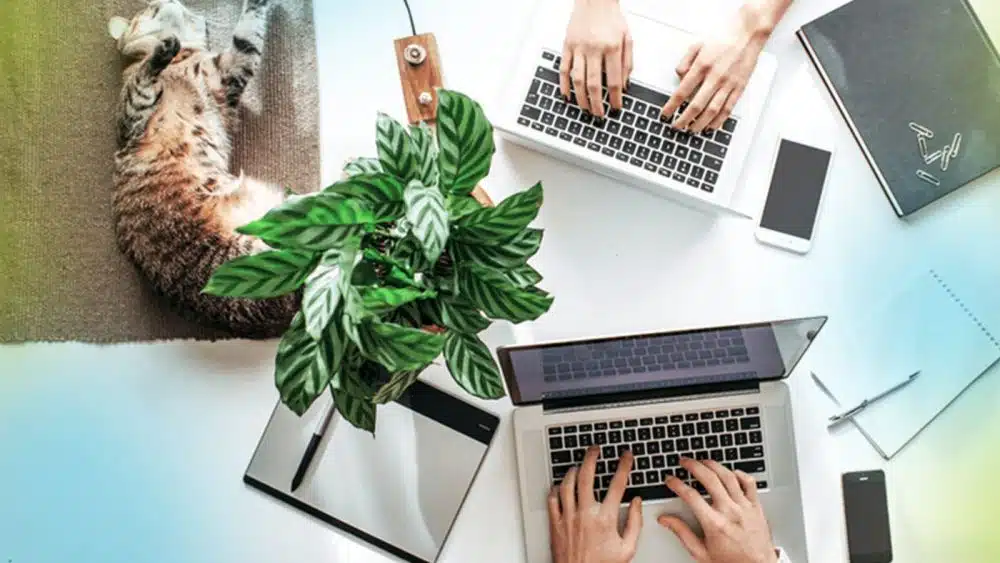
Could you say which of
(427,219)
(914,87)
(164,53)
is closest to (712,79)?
(914,87)

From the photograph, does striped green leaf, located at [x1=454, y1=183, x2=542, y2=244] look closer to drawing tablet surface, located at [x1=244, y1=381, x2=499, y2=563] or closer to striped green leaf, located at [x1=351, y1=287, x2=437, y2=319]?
striped green leaf, located at [x1=351, y1=287, x2=437, y2=319]

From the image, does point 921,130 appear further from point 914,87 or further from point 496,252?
point 496,252

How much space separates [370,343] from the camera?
73cm

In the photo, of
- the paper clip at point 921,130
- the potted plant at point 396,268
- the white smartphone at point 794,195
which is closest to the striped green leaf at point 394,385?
the potted plant at point 396,268

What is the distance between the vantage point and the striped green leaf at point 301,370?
73cm

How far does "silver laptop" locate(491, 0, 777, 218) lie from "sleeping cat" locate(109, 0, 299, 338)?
36 cm

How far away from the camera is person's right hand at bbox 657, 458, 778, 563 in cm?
104

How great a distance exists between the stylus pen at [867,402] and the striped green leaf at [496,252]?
0.54 meters

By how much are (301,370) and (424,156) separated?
234 mm

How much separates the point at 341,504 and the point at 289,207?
0.56m

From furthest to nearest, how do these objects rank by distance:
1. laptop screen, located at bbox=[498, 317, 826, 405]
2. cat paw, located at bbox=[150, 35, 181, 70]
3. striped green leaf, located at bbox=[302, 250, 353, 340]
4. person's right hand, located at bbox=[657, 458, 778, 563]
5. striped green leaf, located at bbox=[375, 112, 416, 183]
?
cat paw, located at bbox=[150, 35, 181, 70] < person's right hand, located at bbox=[657, 458, 778, 563] < laptop screen, located at bbox=[498, 317, 826, 405] < striped green leaf, located at bbox=[375, 112, 416, 183] < striped green leaf, located at bbox=[302, 250, 353, 340]

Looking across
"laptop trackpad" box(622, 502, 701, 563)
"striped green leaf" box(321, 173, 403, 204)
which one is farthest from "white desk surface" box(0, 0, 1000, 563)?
"striped green leaf" box(321, 173, 403, 204)

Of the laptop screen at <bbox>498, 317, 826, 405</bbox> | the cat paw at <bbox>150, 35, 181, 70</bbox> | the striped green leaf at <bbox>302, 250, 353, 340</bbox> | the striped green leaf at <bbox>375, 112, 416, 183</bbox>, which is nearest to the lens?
the striped green leaf at <bbox>302, 250, 353, 340</bbox>

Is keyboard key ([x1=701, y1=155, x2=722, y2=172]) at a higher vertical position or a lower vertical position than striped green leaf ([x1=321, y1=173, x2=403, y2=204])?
higher
